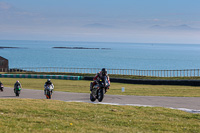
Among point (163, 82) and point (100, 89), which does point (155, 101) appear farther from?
point (163, 82)

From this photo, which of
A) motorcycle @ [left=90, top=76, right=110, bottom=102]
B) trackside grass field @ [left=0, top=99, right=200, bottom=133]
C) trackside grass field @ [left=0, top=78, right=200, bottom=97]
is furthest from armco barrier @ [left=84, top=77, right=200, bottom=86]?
trackside grass field @ [left=0, top=99, right=200, bottom=133]

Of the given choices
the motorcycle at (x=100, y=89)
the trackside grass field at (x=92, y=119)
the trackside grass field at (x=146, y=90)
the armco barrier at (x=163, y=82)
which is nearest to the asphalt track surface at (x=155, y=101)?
the motorcycle at (x=100, y=89)

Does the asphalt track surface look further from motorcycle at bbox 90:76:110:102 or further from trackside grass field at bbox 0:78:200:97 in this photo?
trackside grass field at bbox 0:78:200:97

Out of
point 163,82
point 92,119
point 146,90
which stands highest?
point 163,82

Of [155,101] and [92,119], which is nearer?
[92,119]

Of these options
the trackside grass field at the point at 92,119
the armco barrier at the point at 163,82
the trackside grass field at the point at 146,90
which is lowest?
the trackside grass field at the point at 92,119

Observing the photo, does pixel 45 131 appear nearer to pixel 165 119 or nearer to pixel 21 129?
pixel 21 129

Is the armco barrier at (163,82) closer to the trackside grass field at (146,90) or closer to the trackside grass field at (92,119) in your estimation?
the trackside grass field at (146,90)

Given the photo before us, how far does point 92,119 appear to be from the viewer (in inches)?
517

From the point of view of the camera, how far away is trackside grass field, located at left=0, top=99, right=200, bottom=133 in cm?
1109

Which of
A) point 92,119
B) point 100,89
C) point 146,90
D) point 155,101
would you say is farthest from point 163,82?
point 92,119

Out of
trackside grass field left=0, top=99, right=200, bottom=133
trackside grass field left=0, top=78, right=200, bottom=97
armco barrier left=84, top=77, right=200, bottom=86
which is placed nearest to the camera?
trackside grass field left=0, top=99, right=200, bottom=133

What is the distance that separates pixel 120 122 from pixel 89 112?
7.80 ft

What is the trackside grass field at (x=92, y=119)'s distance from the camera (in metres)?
11.1
